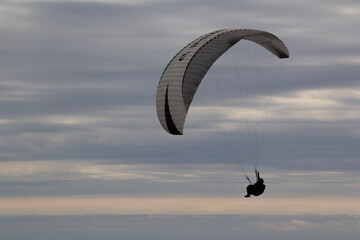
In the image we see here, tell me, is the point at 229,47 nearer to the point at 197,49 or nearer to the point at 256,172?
the point at 197,49

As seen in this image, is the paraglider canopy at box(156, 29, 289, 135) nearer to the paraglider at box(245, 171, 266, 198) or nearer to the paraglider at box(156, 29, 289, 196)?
the paraglider at box(156, 29, 289, 196)

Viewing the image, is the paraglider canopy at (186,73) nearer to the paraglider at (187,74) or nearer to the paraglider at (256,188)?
the paraglider at (187,74)

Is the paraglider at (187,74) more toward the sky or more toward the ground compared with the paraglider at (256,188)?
more toward the sky

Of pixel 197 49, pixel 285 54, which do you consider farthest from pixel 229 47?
pixel 285 54

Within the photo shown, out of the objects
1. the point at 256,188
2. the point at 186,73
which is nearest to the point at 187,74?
the point at 186,73

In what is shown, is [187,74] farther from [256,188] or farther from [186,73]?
[256,188]

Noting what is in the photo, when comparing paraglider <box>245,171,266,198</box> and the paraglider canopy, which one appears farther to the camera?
paraglider <box>245,171,266,198</box>

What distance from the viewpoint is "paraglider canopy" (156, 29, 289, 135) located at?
247ft

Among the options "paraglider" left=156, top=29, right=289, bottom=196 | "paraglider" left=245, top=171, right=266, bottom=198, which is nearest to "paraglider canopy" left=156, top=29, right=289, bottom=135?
"paraglider" left=156, top=29, right=289, bottom=196

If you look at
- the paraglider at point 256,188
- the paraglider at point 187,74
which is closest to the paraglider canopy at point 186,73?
the paraglider at point 187,74

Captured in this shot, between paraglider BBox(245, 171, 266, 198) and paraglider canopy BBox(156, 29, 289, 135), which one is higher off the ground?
paraglider canopy BBox(156, 29, 289, 135)

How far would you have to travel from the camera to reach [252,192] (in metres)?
78.7

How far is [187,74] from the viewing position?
75750 mm

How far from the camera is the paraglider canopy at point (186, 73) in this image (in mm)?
75438
